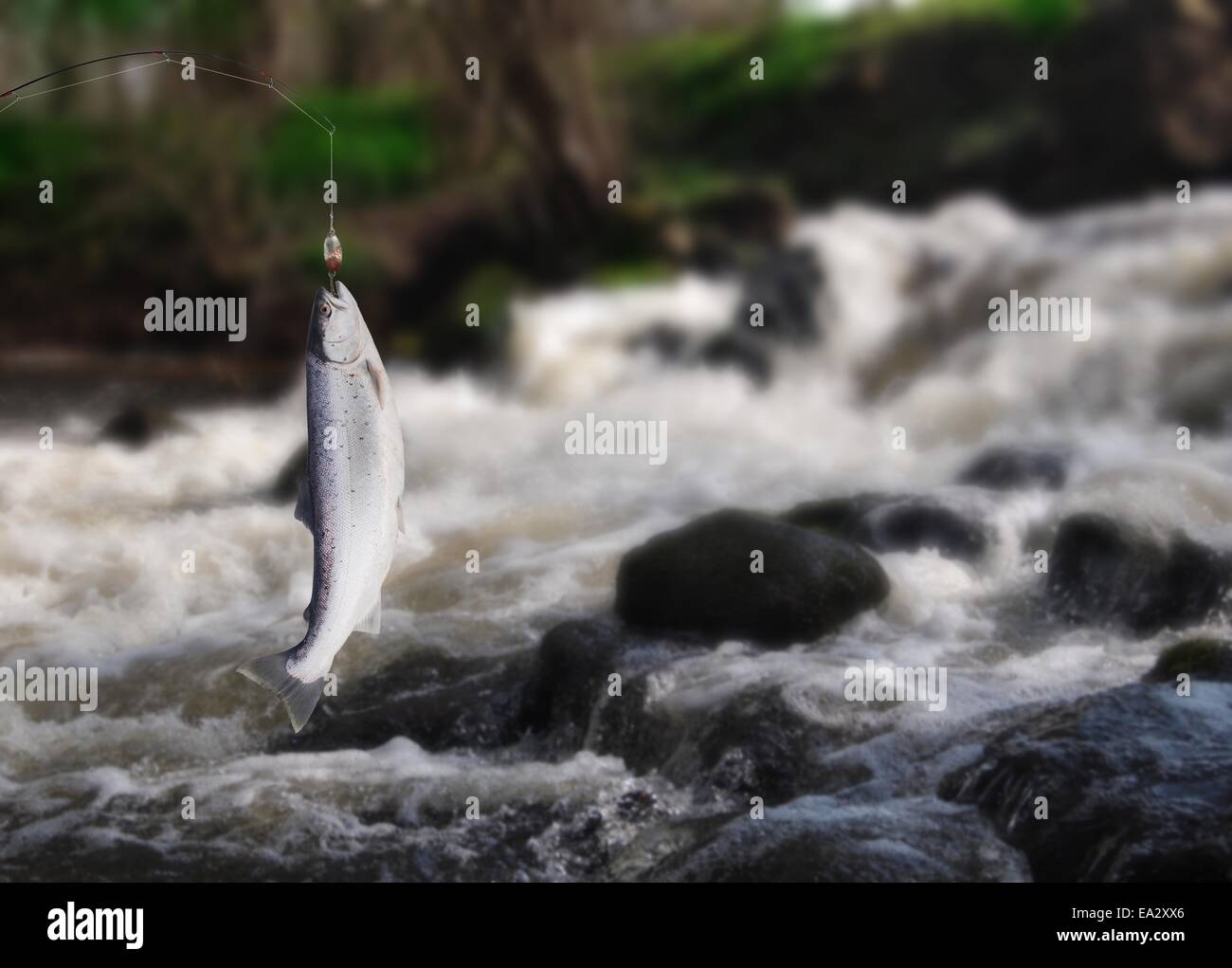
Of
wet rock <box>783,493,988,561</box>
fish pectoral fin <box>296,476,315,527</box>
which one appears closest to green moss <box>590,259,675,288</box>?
wet rock <box>783,493,988,561</box>

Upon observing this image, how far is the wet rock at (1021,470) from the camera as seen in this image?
4.81 metres

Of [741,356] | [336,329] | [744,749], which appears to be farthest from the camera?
[741,356]

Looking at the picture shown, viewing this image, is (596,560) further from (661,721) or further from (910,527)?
(661,721)

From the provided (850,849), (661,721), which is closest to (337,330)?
(850,849)

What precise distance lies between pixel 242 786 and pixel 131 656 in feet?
3.27

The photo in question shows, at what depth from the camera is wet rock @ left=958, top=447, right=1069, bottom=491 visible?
15.8 feet

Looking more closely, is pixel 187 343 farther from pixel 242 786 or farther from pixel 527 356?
pixel 242 786

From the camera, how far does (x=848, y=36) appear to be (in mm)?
7520

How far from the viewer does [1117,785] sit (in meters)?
2.80

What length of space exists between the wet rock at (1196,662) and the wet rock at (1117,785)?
0.25 feet

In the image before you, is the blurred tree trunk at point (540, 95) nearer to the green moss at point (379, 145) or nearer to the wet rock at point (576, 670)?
the green moss at point (379, 145)

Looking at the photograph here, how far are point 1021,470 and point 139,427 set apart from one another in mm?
3418

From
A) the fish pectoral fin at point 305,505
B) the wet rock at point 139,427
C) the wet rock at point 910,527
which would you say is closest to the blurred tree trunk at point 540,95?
the wet rock at point 139,427
